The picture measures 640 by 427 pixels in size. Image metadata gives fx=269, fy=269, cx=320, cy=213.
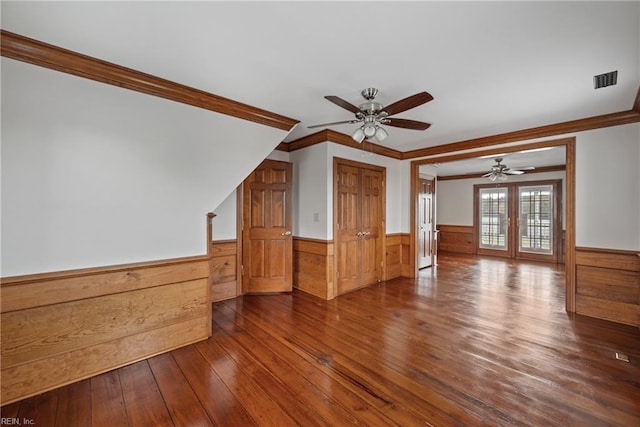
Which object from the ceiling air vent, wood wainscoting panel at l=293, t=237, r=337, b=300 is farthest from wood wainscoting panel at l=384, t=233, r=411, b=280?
the ceiling air vent

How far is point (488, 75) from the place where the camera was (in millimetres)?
2260

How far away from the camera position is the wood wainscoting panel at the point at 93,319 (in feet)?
5.98

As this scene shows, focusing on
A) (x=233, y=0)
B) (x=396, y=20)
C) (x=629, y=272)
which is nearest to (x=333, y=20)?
(x=396, y=20)

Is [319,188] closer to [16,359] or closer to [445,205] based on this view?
[16,359]

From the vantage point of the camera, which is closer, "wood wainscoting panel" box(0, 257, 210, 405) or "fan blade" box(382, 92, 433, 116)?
"wood wainscoting panel" box(0, 257, 210, 405)

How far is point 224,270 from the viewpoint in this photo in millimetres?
3896

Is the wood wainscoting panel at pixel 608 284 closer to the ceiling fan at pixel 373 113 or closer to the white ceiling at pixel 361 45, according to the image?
the white ceiling at pixel 361 45

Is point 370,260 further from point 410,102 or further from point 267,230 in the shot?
point 410,102

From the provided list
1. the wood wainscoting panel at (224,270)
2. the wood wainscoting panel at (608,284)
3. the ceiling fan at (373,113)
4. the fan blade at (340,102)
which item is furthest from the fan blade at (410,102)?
the wood wainscoting panel at (608,284)

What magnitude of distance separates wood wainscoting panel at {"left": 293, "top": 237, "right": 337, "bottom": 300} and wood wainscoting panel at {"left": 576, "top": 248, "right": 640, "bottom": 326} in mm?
3129

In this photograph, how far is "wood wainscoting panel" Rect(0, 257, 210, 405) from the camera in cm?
182

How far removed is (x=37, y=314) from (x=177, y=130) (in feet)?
5.64

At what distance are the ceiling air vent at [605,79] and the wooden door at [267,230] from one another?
11.4ft

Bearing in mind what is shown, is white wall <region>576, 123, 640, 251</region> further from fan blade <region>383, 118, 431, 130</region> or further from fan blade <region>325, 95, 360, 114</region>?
fan blade <region>325, 95, 360, 114</region>
